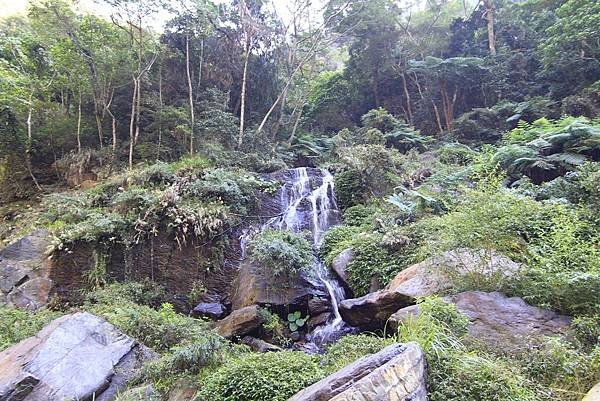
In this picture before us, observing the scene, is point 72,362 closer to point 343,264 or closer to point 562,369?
point 343,264

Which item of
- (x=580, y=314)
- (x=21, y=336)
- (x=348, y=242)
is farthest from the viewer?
(x=348, y=242)

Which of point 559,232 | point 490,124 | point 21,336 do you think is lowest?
point 21,336

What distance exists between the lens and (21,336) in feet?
18.6

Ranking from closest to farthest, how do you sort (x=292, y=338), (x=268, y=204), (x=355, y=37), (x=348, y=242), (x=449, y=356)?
(x=449, y=356) < (x=292, y=338) < (x=348, y=242) < (x=268, y=204) < (x=355, y=37)

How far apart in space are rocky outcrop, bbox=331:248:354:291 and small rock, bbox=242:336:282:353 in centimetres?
189

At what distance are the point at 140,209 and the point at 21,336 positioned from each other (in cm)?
348

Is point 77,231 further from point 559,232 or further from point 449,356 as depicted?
point 559,232

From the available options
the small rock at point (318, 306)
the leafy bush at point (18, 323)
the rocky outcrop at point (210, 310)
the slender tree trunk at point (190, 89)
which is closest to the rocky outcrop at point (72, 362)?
the leafy bush at point (18, 323)

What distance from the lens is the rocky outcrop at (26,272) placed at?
7336 mm

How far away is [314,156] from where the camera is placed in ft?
47.6

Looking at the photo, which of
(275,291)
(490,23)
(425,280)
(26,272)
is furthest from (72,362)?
(490,23)

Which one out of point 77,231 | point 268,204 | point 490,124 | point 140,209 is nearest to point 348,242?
point 268,204

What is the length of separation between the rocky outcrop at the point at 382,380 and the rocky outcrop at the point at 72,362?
278 cm

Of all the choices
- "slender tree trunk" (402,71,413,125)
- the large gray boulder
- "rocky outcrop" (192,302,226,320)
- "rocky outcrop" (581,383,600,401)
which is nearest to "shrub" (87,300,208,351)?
"rocky outcrop" (192,302,226,320)
